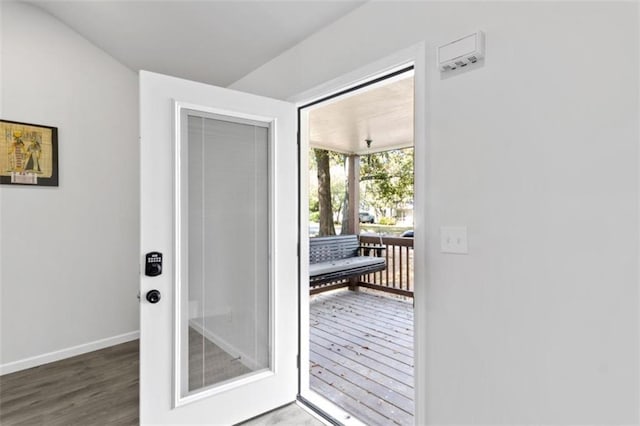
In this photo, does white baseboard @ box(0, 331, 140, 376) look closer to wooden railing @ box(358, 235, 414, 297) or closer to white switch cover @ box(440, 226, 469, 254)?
white switch cover @ box(440, 226, 469, 254)

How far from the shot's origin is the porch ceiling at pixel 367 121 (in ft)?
10.5

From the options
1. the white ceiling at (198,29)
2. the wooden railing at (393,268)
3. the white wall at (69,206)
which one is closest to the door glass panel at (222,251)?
the white ceiling at (198,29)

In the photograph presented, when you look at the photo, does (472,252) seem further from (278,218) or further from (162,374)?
(162,374)

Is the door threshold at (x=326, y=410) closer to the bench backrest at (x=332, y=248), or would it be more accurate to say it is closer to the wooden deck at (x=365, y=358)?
the wooden deck at (x=365, y=358)

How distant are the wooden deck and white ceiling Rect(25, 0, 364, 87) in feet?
8.02

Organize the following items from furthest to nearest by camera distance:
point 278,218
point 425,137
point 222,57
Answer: point 222,57 → point 278,218 → point 425,137

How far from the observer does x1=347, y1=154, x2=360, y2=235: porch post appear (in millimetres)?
5969

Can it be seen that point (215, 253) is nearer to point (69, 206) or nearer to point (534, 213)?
point (534, 213)

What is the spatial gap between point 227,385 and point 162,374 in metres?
0.40

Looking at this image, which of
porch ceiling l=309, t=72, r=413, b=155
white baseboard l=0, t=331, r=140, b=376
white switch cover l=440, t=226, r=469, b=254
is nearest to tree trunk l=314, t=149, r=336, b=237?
porch ceiling l=309, t=72, r=413, b=155

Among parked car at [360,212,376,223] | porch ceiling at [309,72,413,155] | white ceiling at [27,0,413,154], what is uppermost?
white ceiling at [27,0,413,154]

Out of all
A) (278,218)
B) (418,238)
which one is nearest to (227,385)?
(278,218)

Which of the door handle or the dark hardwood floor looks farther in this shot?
the dark hardwood floor

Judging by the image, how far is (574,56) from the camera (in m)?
1.17
